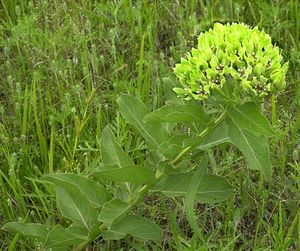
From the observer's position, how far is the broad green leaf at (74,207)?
2355 mm

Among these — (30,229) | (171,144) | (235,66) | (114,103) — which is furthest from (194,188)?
(114,103)

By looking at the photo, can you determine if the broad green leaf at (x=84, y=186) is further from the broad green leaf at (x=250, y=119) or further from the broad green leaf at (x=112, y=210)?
the broad green leaf at (x=250, y=119)

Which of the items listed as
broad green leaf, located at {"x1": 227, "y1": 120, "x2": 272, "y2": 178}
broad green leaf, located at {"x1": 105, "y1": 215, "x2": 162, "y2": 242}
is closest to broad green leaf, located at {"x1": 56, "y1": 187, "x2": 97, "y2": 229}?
broad green leaf, located at {"x1": 105, "y1": 215, "x2": 162, "y2": 242}

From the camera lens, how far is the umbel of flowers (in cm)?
191

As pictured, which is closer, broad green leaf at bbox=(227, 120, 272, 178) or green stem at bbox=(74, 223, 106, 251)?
broad green leaf at bbox=(227, 120, 272, 178)

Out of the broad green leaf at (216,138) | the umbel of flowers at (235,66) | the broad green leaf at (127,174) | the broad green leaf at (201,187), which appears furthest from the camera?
the broad green leaf at (201,187)

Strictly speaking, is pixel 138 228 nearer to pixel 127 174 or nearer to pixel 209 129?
pixel 127 174

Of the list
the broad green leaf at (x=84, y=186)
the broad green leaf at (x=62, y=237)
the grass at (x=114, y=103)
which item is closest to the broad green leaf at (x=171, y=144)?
the grass at (x=114, y=103)

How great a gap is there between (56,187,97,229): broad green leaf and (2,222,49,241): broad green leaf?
0.10 m

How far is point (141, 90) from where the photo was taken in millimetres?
3100

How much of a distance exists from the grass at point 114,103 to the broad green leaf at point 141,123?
122mm

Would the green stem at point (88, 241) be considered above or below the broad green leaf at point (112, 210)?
below

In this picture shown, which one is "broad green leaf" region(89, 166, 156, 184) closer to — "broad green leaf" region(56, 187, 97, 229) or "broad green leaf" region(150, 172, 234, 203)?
"broad green leaf" region(150, 172, 234, 203)

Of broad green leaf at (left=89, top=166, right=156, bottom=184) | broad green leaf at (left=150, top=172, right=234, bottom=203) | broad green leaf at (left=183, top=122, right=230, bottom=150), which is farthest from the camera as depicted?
broad green leaf at (left=150, top=172, right=234, bottom=203)
